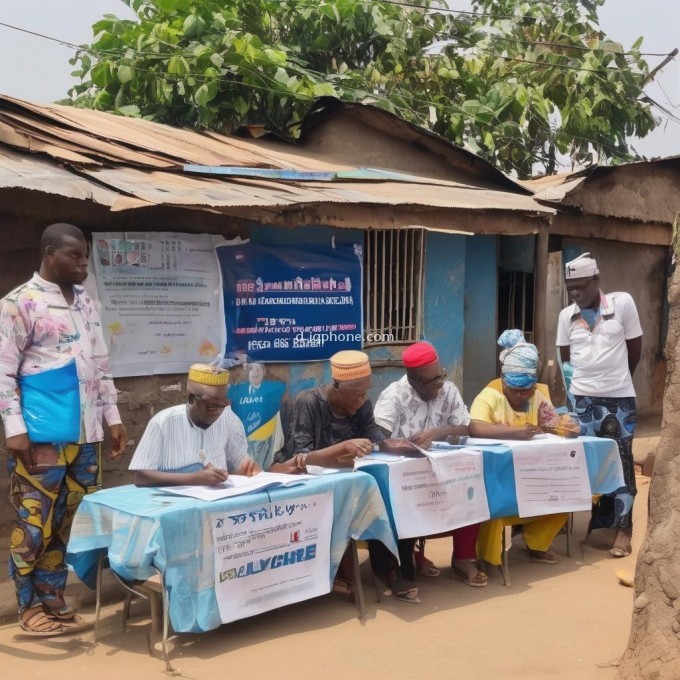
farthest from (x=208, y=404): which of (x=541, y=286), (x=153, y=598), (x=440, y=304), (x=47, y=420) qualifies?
(x=541, y=286)

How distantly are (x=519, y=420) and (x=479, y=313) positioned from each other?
12.7ft

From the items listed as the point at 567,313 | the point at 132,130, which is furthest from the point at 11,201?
the point at 567,313

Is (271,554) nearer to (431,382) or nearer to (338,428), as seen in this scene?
(338,428)

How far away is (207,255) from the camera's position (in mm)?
6965

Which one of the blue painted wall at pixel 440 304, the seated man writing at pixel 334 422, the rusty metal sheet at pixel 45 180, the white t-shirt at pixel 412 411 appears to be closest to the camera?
the seated man writing at pixel 334 422

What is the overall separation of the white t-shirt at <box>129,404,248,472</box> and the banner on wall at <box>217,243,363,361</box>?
7.42 feet

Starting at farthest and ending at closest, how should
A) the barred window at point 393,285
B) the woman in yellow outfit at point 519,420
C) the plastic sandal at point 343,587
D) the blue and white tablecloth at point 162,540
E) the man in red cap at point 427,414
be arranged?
1. the barred window at point 393,285
2. the woman in yellow outfit at point 519,420
3. the man in red cap at point 427,414
4. the plastic sandal at point 343,587
5. the blue and white tablecloth at point 162,540

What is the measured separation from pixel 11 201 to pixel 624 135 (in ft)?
39.5

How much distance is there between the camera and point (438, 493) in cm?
536

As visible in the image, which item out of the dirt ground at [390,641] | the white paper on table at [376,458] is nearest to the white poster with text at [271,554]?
the dirt ground at [390,641]

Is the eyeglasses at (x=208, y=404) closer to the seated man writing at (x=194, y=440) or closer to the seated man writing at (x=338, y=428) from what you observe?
the seated man writing at (x=194, y=440)

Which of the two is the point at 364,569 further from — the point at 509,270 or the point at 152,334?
the point at 509,270

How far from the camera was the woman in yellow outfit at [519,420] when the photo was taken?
19.1ft

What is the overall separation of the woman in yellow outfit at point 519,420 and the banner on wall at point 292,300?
1940 millimetres
